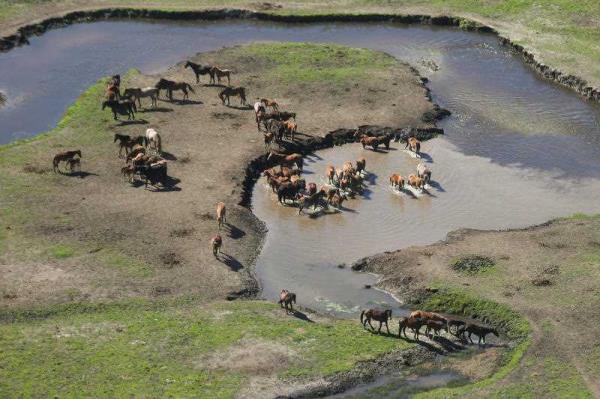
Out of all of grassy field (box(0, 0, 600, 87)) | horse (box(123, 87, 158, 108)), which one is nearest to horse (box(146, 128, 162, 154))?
horse (box(123, 87, 158, 108))

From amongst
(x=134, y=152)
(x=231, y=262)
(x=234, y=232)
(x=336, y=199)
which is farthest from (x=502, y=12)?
(x=231, y=262)

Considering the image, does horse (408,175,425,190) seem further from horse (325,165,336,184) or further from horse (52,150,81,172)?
horse (52,150,81,172)

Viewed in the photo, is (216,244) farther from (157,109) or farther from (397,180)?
(157,109)

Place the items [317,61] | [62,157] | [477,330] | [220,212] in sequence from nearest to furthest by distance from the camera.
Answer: [477,330] < [220,212] < [62,157] < [317,61]

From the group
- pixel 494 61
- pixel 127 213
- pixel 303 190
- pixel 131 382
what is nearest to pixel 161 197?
pixel 127 213

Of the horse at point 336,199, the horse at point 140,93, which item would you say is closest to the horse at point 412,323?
the horse at point 336,199

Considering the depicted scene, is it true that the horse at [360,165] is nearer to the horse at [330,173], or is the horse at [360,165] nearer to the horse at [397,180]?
the horse at [330,173]

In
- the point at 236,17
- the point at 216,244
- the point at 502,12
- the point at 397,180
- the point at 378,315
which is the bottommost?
the point at 378,315
